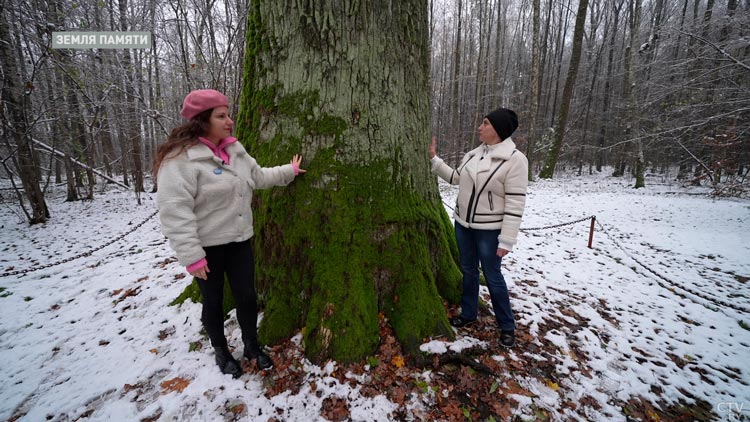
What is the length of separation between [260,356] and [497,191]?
7.63 ft

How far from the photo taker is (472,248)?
2.55 meters

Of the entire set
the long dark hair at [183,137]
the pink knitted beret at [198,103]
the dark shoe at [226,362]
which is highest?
the pink knitted beret at [198,103]

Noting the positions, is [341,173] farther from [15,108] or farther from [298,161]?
[15,108]

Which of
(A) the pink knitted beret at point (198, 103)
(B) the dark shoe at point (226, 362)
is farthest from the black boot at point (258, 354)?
(A) the pink knitted beret at point (198, 103)

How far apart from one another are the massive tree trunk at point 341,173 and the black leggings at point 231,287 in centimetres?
28

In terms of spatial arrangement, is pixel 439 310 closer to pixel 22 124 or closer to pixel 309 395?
pixel 309 395

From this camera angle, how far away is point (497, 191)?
230 centimetres

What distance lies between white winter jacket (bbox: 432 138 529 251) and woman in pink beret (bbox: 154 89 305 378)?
1457 mm

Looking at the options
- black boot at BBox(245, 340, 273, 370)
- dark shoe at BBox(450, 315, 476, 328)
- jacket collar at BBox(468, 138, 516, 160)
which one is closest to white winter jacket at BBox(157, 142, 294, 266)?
black boot at BBox(245, 340, 273, 370)

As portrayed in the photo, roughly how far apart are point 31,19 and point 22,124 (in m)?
2.57

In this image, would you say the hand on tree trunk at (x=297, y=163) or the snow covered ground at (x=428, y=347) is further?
the hand on tree trunk at (x=297, y=163)

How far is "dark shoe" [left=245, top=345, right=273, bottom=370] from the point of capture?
219 cm

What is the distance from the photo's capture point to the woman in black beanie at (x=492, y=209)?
2234mm

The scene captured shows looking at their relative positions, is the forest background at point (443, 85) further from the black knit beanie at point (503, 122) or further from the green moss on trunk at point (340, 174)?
the black knit beanie at point (503, 122)
